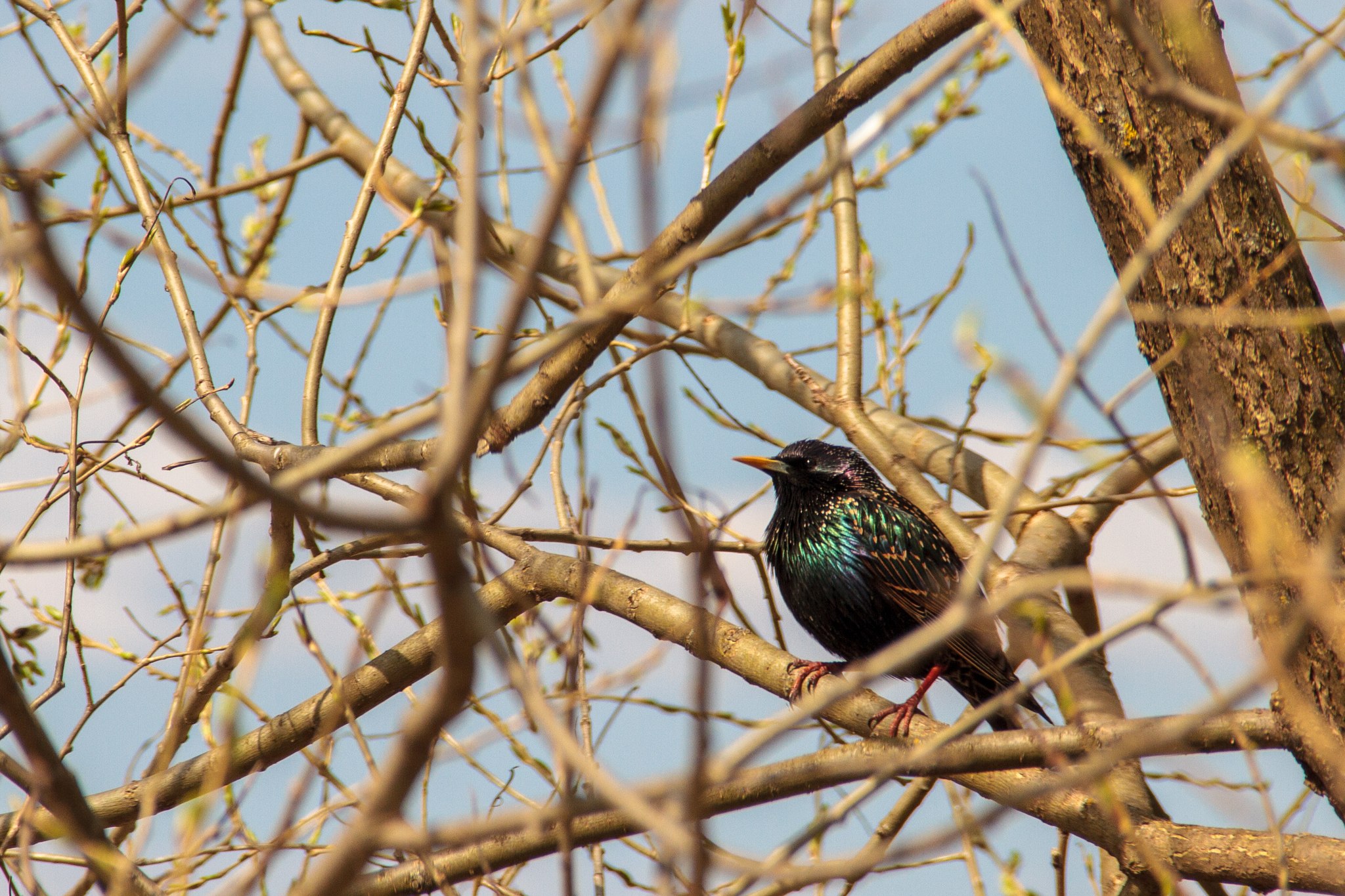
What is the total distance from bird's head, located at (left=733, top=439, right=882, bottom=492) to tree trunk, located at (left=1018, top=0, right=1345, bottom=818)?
2.27 m

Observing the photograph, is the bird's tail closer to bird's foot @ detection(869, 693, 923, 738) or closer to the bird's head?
bird's foot @ detection(869, 693, 923, 738)

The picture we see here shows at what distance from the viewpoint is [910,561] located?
15.1 ft

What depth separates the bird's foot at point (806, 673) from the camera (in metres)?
3.41

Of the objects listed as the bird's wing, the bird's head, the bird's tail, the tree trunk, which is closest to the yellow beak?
the bird's head

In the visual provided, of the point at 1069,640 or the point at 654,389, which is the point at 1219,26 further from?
the point at 654,389

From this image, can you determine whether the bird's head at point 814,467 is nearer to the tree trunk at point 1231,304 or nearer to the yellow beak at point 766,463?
the yellow beak at point 766,463

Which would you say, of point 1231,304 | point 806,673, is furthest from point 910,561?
point 1231,304

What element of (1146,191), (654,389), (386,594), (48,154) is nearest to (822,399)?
(1146,191)

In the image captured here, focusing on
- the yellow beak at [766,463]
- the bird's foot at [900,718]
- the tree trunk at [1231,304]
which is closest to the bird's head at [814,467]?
the yellow beak at [766,463]

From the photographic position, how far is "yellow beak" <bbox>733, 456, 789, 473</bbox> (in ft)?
16.4

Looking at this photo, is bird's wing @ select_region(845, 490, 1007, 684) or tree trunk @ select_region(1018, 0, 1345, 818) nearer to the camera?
tree trunk @ select_region(1018, 0, 1345, 818)

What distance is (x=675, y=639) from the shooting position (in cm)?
323

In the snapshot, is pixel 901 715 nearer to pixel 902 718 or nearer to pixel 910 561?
pixel 902 718

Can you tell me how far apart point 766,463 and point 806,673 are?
60.4 inches
